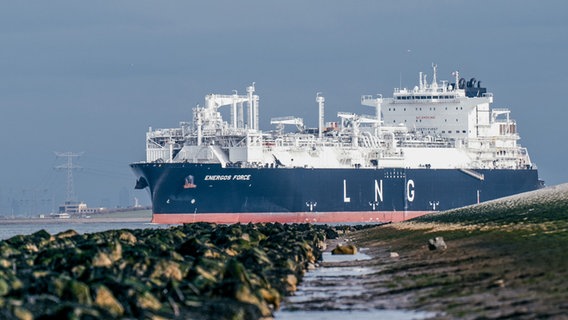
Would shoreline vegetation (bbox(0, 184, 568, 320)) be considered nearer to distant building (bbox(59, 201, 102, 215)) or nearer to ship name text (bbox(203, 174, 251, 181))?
ship name text (bbox(203, 174, 251, 181))

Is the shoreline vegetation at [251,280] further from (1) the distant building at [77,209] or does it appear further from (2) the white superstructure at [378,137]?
(1) the distant building at [77,209]

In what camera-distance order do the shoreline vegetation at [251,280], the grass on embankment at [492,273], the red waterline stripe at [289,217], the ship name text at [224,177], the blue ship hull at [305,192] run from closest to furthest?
the shoreline vegetation at [251,280] < the grass on embankment at [492,273] < the red waterline stripe at [289,217] < the blue ship hull at [305,192] < the ship name text at [224,177]

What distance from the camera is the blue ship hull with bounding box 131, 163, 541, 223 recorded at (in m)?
89.1

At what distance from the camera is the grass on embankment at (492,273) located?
16.2 m

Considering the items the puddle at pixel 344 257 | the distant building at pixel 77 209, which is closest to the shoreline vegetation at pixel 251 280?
the puddle at pixel 344 257

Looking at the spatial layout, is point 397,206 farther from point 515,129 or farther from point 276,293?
point 276,293

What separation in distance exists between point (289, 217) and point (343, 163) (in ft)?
25.6

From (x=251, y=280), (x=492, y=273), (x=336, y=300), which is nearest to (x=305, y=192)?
(x=336, y=300)

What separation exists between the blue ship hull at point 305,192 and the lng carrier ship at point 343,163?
0.24 ft

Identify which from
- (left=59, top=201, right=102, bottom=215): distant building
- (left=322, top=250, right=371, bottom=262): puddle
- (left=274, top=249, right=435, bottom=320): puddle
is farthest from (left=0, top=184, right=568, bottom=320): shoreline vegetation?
(left=59, top=201, right=102, bottom=215): distant building

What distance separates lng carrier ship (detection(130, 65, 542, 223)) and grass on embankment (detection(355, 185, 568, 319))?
182 feet

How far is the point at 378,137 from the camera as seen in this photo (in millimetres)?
102250

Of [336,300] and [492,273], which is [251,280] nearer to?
[336,300]

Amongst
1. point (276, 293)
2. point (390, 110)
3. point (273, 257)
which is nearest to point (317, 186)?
point (390, 110)
